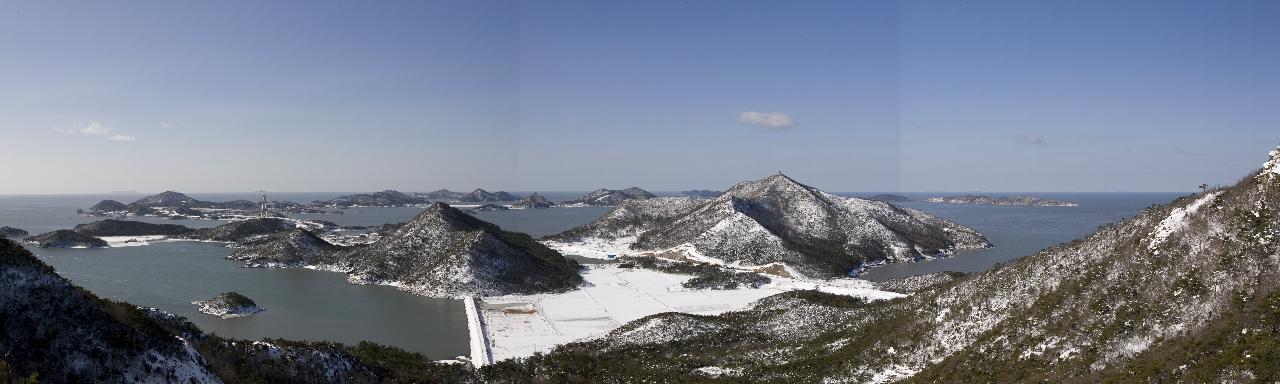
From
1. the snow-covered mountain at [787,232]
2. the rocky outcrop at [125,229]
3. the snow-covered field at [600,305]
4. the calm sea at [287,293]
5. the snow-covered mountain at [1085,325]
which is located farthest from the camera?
the rocky outcrop at [125,229]

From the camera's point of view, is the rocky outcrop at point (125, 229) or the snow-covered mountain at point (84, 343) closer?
the snow-covered mountain at point (84, 343)

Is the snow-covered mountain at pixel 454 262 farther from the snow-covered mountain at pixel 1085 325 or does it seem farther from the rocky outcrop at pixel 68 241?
the rocky outcrop at pixel 68 241

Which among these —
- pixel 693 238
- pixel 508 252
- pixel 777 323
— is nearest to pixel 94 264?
pixel 508 252

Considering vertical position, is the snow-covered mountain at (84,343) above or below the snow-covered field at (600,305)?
above

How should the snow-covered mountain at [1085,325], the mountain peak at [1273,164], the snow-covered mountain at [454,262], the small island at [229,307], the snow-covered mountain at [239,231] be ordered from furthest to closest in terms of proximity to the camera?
the snow-covered mountain at [239,231]
the snow-covered mountain at [454,262]
the small island at [229,307]
the mountain peak at [1273,164]
the snow-covered mountain at [1085,325]

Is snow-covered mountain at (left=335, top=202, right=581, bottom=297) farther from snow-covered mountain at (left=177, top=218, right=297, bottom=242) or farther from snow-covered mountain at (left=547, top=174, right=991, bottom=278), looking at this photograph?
snow-covered mountain at (left=177, top=218, right=297, bottom=242)

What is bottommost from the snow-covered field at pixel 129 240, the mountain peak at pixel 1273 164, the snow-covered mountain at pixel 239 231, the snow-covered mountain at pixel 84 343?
the snow-covered field at pixel 129 240

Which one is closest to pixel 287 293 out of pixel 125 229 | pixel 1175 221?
pixel 1175 221

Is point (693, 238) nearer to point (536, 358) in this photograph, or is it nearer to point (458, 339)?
point (458, 339)

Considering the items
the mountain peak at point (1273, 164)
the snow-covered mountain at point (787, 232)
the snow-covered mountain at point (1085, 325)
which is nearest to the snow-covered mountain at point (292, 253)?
the snow-covered mountain at point (787, 232)
